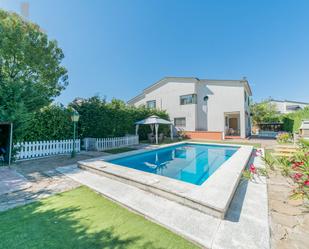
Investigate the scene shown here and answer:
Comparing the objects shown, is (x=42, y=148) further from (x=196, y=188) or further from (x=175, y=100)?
(x=175, y=100)

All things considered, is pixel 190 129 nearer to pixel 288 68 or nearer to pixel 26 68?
pixel 288 68

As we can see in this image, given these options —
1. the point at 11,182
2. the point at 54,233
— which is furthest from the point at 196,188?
Result: the point at 11,182

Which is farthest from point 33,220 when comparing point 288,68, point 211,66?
point 288,68

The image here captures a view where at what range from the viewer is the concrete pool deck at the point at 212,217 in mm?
2436

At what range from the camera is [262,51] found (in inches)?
578

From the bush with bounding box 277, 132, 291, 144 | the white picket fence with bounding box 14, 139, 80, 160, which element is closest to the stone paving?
the bush with bounding box 277, 132, 291, 144

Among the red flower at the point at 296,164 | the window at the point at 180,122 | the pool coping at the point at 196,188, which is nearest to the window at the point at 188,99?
the window at the point at 180,122

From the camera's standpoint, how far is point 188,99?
71.6ft

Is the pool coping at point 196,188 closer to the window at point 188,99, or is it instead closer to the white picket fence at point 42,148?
the white picket fence at point 42,148

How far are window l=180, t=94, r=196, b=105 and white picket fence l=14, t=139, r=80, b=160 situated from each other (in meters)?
15.9

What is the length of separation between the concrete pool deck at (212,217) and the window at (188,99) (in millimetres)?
17532

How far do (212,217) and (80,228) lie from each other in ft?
8.77

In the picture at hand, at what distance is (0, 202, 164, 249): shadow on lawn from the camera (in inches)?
93.7

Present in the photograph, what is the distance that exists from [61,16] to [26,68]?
6681mm
